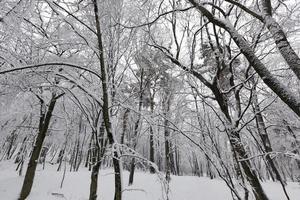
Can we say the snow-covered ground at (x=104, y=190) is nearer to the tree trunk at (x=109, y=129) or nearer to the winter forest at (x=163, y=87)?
the winter forest at (x=163, y=87)

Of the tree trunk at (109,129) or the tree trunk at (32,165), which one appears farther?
the tree trunk at (32,165)

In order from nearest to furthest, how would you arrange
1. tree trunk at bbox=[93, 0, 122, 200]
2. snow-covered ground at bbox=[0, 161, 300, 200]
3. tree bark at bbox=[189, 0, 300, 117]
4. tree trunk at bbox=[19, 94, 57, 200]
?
1. tree bark at bbox=[189, 0, 300, 117]
2. tree trunk at bbox=[93, 0, 122, 200]
3. tree trunk at bbox=[19, 94, 57, 200]
4. snow-covered ground at bbox=[0, 161, 300, 200]

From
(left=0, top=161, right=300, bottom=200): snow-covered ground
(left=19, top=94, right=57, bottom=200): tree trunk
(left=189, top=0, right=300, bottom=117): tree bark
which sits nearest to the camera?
(left=189, top=0, right=300, bottom=117): tree bark

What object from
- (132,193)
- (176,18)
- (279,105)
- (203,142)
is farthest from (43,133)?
(279,105)

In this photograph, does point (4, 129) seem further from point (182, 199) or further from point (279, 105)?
point (279, 105)

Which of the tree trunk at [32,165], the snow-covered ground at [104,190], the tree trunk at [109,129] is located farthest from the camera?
the snow-covered ground at [104,190]

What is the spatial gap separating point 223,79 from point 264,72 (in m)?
3.23

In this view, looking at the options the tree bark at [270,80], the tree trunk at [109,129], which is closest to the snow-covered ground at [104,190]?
the tree trunk at [109,129]

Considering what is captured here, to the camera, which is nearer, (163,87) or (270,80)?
(270,80)

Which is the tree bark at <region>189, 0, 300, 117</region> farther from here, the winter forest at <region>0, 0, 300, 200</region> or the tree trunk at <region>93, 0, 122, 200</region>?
the tree trunk at <region>93, 0, 122, 200</region>

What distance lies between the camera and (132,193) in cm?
800

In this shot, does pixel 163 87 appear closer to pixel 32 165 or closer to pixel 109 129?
pixel 109 129

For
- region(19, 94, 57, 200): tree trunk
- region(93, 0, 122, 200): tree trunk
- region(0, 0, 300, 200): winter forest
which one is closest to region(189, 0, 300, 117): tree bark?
region(0, 0, 300, 200): winter forest

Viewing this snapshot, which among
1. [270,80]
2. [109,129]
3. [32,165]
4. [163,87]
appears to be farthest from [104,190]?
[270,80]
